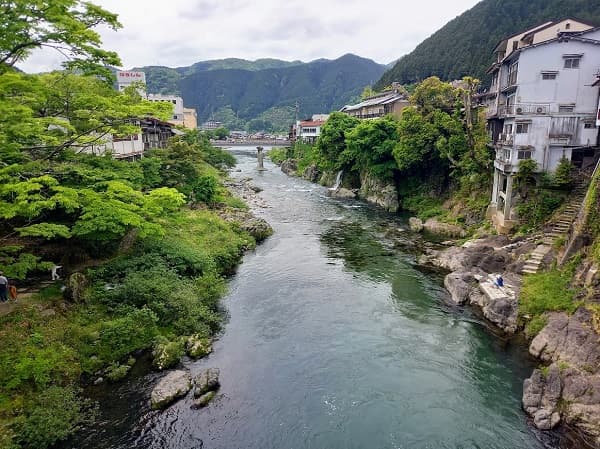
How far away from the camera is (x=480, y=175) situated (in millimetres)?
35094

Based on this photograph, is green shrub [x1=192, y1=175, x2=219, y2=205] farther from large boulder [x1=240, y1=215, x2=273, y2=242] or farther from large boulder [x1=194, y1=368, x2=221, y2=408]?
large boulder [x1=194, y1=368, x2=221, y2=408]

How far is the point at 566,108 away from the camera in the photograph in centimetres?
2558

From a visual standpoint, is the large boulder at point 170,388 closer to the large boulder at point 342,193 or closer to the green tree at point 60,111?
the green tree at point 60,111

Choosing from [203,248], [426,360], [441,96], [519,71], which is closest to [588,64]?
[519,71]

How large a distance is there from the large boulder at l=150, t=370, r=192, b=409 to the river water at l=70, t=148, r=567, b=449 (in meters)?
0.33

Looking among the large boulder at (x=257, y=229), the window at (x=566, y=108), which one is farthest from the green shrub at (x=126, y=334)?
the window at (x=566, y=108)

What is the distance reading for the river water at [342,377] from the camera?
12.6m

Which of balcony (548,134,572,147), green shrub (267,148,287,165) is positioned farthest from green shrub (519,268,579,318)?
green shrub (267,148,287,165)

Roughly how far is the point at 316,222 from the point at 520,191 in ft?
58.6

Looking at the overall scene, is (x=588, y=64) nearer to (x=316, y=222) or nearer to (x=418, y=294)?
(x=418, y=294)

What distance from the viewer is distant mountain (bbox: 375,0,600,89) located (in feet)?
285

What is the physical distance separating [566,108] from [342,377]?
71.0ft

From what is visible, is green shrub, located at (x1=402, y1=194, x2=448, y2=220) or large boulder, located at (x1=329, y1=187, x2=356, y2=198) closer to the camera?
green shrub, located at (x1=402, y1=194, x2=448, y2=220)

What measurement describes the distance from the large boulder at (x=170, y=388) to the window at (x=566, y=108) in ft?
83.5
